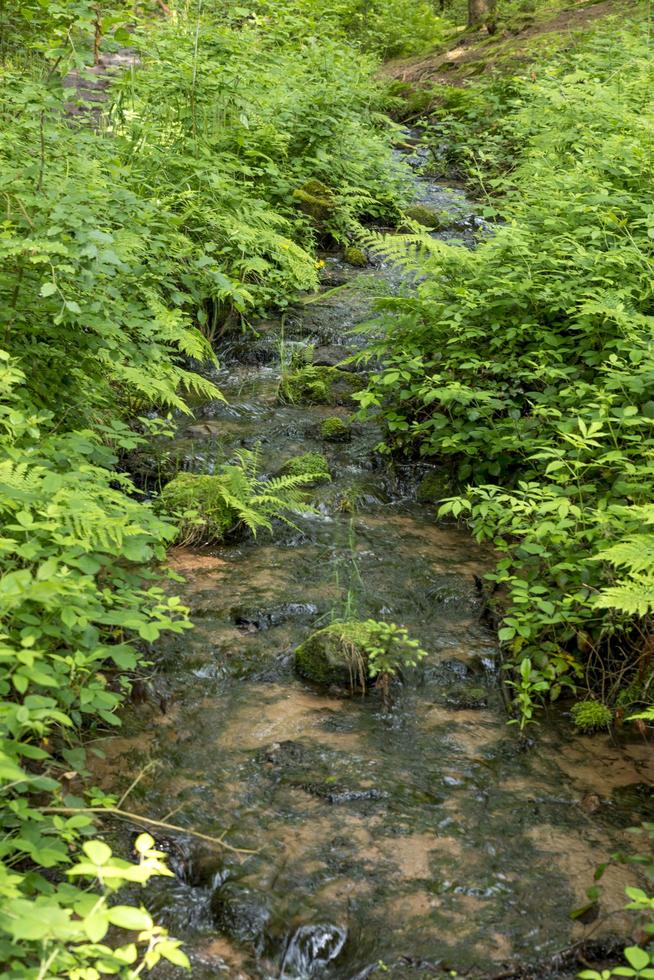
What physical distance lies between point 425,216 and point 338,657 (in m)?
8.51

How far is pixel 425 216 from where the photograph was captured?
1146cm

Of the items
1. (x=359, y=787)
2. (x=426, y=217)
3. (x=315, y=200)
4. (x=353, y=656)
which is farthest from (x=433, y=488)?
(x=426, y=217)

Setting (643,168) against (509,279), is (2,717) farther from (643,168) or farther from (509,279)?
(643,168)

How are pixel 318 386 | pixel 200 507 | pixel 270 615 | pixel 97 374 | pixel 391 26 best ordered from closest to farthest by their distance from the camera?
pixel 97 374
pixel 270 615
pixel 200 507
pixel 318 386
pixel 391 26

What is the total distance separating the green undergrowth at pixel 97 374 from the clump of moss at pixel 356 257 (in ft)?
1.03

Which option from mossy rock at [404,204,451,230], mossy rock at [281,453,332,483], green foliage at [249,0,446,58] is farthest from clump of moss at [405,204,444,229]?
green foliage at [249,0,446,58]

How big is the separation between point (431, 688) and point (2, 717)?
2512 millimetres

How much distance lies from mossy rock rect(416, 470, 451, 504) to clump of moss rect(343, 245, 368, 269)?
4772 millimetres

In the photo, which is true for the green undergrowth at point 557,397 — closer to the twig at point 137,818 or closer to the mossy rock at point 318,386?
the mossy rock at point 318,386

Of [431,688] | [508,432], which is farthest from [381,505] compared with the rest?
[431,688]

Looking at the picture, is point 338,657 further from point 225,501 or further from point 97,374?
point 97,374

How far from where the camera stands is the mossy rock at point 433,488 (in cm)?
633

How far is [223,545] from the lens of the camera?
5.68m

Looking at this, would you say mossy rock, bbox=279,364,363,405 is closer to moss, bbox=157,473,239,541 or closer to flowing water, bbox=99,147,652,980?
moss, bbox=157,473,239,541
